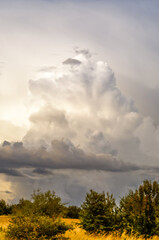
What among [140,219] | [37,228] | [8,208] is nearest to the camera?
[37,228]

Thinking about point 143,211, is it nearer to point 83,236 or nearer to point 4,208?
point 83,236

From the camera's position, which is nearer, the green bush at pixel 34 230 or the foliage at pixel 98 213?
the green bush at pixel 34 230

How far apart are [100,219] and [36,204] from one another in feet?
64.5

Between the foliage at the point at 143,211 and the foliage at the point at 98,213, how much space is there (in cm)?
104

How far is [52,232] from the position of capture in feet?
72.3

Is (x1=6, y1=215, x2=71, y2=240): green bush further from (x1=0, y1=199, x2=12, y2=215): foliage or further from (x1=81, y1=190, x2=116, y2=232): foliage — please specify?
(x1=0, y1=199, x2=12, y2=215): foliage

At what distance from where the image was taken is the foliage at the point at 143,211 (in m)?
26.2

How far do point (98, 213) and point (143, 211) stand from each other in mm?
4241

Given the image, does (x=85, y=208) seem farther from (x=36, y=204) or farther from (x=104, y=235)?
(x=36, y=204)

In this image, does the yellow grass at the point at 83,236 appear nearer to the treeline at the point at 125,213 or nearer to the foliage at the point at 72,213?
the treeline at the point at 125,213

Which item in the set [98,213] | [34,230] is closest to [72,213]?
[98,213]

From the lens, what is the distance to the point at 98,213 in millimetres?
28375

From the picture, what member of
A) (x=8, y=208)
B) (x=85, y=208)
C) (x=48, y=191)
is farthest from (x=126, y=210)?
(x=8, y=208)

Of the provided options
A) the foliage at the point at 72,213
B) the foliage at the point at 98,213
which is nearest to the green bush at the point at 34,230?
the foliage at the point at 98,213
